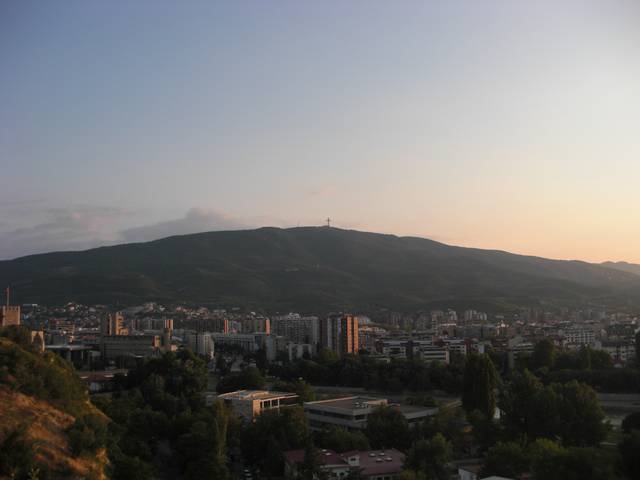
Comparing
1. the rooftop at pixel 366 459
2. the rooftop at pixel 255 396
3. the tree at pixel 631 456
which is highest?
the tree at pixel 631 456

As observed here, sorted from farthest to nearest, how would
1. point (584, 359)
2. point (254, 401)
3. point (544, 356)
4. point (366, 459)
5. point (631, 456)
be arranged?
point (544, 356), point (584, 359), point (254, 401), point (366, 459), point (631, 456)

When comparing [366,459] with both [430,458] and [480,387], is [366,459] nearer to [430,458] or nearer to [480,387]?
[430,458]

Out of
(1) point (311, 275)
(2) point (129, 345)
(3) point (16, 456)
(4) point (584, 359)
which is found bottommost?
(4) point (584, 359)

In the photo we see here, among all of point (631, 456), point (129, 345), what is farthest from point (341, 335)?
point (631, 456)

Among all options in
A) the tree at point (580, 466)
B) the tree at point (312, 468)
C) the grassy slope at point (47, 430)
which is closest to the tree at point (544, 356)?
the tree at point (312, 468)

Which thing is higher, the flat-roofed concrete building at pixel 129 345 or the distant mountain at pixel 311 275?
the distant mountain at pixel 311 275

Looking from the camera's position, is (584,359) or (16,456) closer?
(16,456)

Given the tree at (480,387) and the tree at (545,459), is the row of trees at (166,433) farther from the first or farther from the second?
the tree at (480,387)
